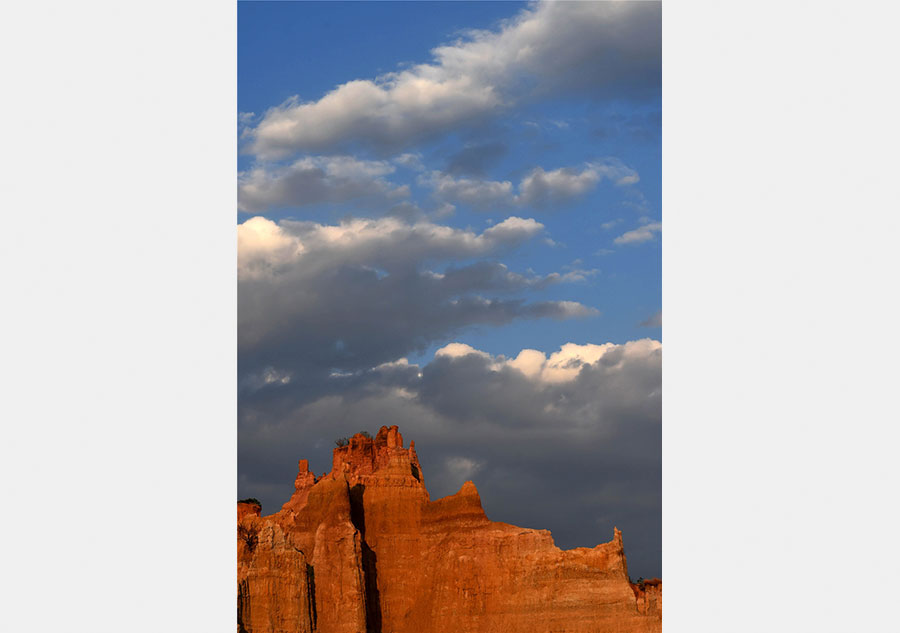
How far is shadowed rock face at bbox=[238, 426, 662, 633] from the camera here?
6209cm

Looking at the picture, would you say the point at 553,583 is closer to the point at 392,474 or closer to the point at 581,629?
the point at 581,629

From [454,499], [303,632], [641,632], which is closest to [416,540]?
[454,499]

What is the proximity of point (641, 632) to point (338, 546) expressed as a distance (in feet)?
56.7

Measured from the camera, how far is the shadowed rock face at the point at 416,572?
2445 inches

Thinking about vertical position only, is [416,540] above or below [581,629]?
above

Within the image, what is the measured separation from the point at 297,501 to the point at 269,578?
1420 centimetres

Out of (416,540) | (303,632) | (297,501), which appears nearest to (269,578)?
(303,632)

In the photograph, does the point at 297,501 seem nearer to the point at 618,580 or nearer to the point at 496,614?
the point at 496,614

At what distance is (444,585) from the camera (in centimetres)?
6438

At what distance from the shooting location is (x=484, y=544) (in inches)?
2534

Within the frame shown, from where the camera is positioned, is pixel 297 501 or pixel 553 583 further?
pixel 297 501

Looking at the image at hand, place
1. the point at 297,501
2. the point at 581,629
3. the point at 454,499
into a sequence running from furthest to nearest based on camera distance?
1. the point at 297,501
2. the point at 454,499
3. the point at 581,629

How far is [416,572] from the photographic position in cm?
6612

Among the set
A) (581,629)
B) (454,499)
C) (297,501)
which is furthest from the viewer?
(297,501)
